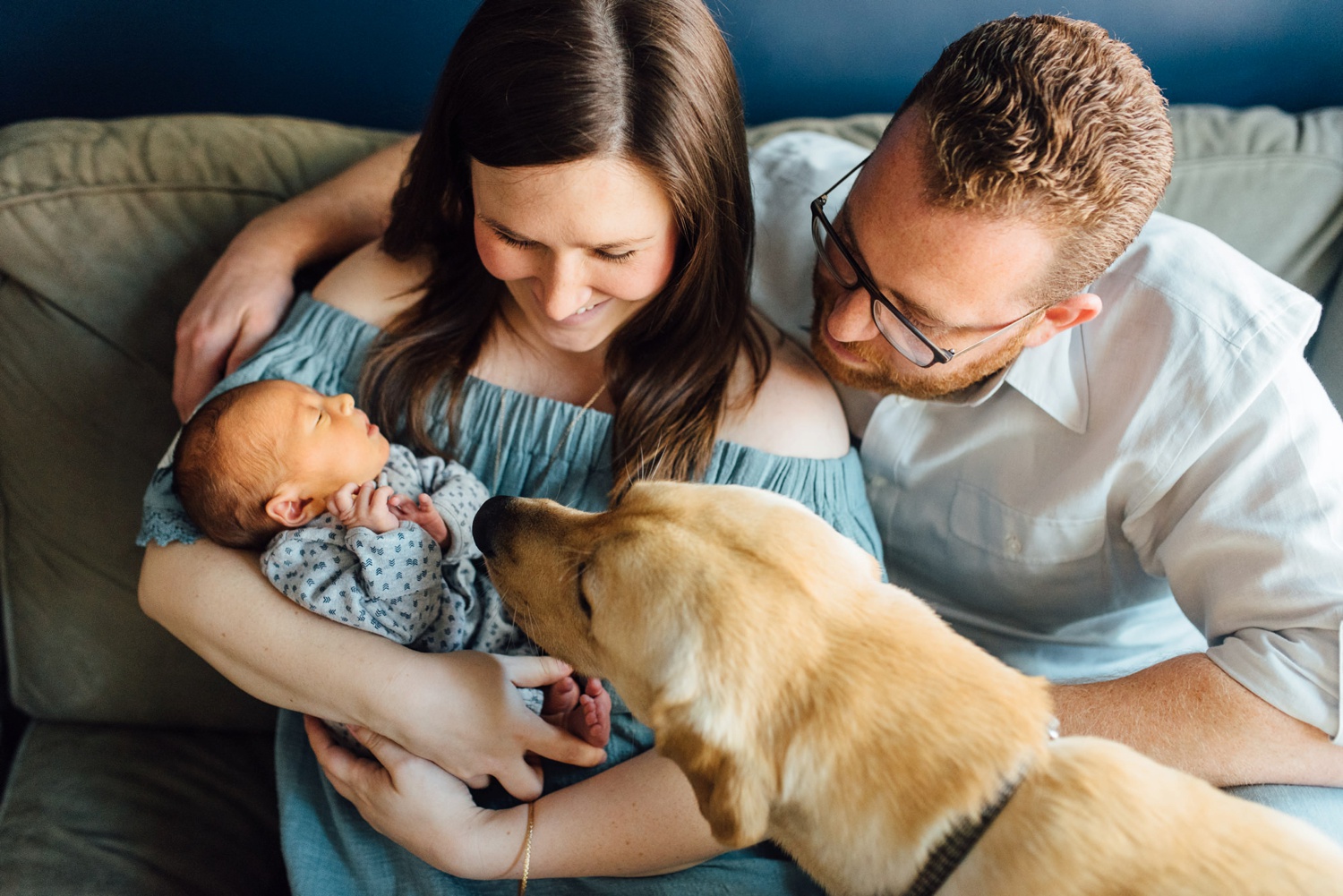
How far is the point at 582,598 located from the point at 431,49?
1.64m

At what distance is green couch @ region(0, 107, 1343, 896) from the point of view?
66.7 inches

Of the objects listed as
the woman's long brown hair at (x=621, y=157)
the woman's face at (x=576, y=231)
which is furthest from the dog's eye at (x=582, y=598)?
the woman's face at (x=576, y=231)

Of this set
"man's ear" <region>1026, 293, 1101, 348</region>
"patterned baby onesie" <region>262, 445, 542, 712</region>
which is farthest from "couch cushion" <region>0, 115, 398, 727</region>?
"man's ear" <region>1026, 293, 1101, 348</region>

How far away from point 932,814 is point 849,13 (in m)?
1.87

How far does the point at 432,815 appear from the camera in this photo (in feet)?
4.38

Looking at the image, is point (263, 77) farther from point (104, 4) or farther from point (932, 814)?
point (932, 814)

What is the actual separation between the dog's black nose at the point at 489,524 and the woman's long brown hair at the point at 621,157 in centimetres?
25

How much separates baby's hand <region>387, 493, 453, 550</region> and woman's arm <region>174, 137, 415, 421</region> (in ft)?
1.61

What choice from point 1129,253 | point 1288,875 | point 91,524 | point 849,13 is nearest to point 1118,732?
point 1288,875

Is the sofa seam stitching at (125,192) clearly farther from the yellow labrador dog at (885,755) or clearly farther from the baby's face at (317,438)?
the yellow labrador dog at (885,755)

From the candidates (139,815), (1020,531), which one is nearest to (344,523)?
(139,815)

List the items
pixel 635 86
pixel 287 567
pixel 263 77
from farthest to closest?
pixel 263 77 < pixel 287 567 < pixel 635 86

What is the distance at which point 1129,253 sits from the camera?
4.86ft

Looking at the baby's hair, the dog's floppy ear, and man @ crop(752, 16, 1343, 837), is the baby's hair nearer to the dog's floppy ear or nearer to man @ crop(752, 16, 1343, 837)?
the dog's floppy ear
